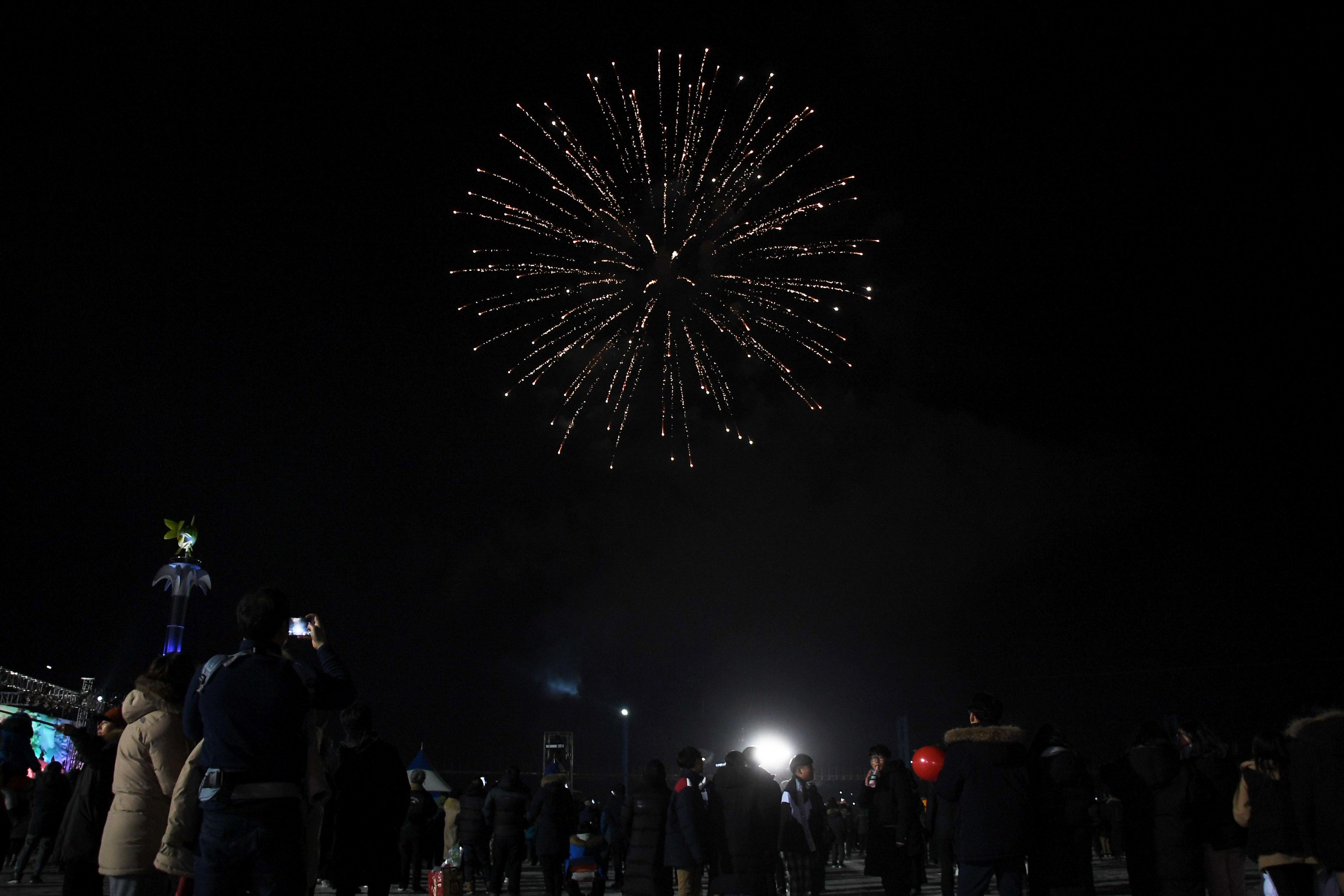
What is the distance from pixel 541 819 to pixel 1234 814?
6914mm

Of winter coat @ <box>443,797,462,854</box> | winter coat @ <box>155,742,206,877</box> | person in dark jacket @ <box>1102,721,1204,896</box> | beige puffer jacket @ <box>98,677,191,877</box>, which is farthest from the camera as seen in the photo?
winter coat @ <box>443,797,462,854</box>

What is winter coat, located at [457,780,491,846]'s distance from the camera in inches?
480

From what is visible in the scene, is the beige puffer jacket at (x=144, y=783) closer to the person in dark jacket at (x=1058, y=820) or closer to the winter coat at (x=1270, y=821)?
the person in dark jacket at (x=1058, y=820)

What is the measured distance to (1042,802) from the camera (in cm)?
646

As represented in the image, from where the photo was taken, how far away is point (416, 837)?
13094 millimetres

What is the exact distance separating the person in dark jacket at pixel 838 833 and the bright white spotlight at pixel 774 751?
802 cm

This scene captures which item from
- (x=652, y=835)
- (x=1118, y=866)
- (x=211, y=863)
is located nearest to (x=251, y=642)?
(x=211, y=863)

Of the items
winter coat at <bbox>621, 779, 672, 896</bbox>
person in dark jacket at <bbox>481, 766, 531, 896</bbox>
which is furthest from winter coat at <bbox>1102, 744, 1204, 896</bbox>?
person in dark jacket at <bbox>481, 766, 531, 896</bbox>

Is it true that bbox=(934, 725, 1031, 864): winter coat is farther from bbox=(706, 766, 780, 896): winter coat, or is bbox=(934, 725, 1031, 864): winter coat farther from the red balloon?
the red balloon

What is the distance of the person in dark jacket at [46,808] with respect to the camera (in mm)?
10602

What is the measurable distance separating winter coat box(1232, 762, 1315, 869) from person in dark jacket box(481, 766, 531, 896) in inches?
292

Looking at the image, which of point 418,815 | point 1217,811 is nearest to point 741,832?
point 1217,811

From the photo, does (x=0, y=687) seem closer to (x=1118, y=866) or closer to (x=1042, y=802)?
(x=1118, y=866)

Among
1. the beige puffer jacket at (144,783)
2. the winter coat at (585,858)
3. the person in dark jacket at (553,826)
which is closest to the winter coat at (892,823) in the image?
the winter coat at (585,858)
